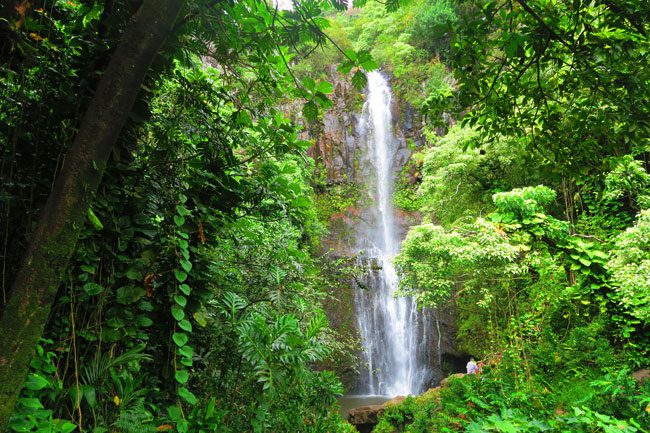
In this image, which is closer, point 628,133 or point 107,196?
point 107,196

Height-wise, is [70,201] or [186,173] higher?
[186,173]

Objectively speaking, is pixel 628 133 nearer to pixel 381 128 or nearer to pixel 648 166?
pixel 648 166

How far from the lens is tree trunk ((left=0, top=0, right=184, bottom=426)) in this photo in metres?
1.14

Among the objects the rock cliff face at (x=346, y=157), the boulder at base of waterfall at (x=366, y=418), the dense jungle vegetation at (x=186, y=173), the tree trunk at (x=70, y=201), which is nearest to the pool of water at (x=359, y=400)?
the boulder at base of waterfall at (x=366, y=418)

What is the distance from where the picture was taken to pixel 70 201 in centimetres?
124

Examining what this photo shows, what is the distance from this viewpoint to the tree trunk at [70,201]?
3.74ft

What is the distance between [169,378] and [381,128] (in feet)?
51.5

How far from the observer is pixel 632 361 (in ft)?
17.8

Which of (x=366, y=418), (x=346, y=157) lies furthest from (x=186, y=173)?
(x=346, y=157)

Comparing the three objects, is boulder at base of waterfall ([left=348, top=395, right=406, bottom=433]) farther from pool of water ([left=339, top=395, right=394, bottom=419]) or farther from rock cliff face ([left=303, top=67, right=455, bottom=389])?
rock cliff face ([left=303, top=67, right=455, bottom=389])

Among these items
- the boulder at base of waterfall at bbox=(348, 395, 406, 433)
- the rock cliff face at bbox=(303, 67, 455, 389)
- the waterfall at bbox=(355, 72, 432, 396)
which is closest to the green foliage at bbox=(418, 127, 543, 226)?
the waterfall at bbox=(355, 72, 432, 396)

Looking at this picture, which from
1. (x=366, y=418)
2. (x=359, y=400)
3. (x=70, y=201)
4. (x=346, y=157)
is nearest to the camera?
(x=70, y=201)

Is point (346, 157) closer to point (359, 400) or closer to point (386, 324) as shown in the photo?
point (386, 324)

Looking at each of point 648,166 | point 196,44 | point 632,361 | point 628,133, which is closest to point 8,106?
point 196,44
